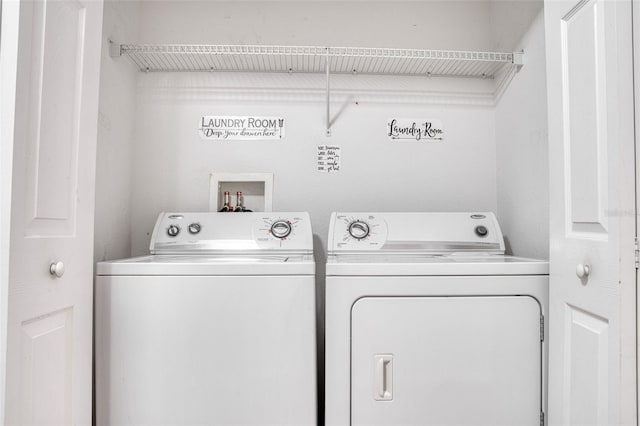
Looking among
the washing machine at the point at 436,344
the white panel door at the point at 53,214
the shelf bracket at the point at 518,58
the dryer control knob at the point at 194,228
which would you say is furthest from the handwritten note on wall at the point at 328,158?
the white panel door at the point at 53,214

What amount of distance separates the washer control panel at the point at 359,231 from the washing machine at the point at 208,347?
400mm

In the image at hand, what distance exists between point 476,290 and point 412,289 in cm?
21

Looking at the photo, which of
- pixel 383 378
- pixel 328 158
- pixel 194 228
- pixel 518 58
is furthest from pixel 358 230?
pixel 518 58

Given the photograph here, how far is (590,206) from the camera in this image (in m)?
1.01

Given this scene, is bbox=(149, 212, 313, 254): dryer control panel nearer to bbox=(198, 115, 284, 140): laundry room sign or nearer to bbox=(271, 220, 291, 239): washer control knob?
bbox=(271, 220, 291, 239): washer control knob

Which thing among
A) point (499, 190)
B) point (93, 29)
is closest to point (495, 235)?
point (499, 190)

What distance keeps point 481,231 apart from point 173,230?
1.32 m

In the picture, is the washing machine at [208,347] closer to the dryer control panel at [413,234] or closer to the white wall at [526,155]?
the dryer control panel at [413,234]

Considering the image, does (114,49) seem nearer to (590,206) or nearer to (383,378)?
(383,378)

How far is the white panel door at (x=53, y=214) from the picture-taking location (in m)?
0.91

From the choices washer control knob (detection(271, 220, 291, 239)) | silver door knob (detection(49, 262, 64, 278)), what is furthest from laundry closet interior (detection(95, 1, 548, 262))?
silver door knob (detection(49, 262, 64, 278))

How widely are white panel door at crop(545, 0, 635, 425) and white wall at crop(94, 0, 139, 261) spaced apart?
1.61 metres

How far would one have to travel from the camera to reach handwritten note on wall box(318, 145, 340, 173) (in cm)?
190

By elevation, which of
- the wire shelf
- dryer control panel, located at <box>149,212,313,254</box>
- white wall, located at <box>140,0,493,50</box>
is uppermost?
white wall, located at <box>140,0,493,50</box>
